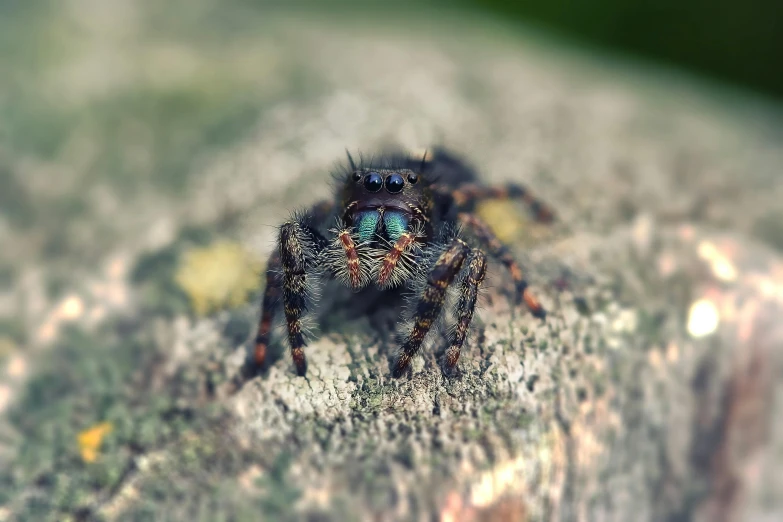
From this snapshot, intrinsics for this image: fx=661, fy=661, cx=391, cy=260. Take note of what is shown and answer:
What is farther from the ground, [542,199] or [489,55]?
[489,55]

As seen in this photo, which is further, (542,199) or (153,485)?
(542,199)

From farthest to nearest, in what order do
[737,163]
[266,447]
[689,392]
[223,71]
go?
1. [223,71]
2. [737,163]
3. [689,392]
4. [266,447]

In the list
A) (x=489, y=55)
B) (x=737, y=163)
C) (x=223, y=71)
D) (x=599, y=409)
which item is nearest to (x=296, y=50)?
(x=223, y=71)

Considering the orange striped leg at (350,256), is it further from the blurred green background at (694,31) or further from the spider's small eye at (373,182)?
the blurred green background at (694,31)

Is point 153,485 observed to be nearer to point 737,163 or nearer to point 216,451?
point 216,451

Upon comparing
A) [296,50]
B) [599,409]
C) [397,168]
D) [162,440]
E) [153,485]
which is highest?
[296,50]

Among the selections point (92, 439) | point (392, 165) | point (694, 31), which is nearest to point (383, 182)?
point (392, 165)
